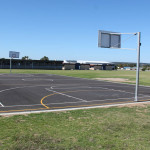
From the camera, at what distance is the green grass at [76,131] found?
6336 millimetres

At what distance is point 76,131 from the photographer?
7715mm

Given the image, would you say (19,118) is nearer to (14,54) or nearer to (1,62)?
(14,54)

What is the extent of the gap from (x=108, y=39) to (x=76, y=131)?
39.7 feet

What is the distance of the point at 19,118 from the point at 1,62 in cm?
8576

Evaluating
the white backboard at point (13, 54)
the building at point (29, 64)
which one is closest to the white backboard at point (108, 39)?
the white backboard at point (13, 54)

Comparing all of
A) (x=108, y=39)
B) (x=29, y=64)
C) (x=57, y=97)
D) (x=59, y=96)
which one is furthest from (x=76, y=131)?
(x=29, y=64)

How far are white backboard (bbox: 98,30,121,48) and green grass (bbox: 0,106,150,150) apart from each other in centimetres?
857

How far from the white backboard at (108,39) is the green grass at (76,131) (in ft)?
28.1

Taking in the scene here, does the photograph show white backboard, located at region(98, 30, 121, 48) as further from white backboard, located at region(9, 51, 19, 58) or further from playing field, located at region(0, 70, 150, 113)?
white backboard, located at region(9, 51, 19, 58)

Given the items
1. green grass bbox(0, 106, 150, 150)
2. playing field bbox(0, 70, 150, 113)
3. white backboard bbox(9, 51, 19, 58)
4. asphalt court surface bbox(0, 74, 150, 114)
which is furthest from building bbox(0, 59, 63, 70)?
green grass bbox(0, 106, 150, 150)

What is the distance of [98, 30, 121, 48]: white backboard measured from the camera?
687 inches

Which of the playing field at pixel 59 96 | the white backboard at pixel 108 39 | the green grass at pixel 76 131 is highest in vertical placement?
the white backboard at pixel 108 39

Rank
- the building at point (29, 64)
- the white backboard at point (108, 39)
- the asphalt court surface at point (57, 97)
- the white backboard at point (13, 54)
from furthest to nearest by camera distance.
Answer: the building at point (29, 64) → the white backboard at point (13, 54) → the white backboard at point (108, 39) → the asphalt court surface at point (57, 97)

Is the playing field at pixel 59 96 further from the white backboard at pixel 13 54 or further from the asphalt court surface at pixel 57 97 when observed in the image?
Answer: the white backboard at pixel 13 54
